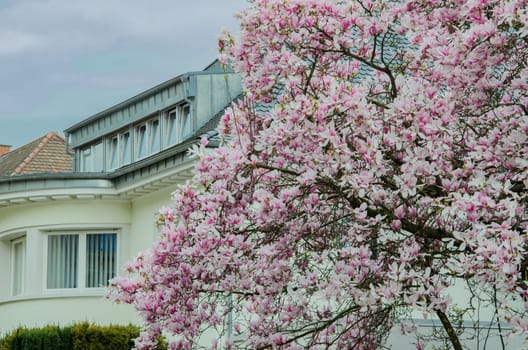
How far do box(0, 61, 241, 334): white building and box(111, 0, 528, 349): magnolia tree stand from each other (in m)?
11.5

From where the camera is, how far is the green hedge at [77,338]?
1925cm

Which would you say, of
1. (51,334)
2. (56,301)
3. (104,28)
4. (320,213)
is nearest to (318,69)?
(320,213)

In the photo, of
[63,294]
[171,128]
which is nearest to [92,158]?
[171,128]

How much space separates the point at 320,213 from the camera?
871 centimetres

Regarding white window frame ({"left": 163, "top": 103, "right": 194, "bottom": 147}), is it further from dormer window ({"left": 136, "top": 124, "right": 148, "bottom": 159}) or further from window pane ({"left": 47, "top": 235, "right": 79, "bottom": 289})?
window pane ({"left": 47, "top": 235, "right": 79, "bottom": 289})

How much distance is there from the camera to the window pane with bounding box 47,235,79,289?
22.4 metres

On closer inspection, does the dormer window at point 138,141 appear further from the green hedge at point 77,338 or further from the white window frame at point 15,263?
the green hedge at point 77,338

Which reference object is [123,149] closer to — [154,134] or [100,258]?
[154,134]

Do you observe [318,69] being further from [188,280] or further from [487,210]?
[487,210]

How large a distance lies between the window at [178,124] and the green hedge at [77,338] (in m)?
4.44

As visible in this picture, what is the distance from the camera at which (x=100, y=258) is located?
72.9 ft

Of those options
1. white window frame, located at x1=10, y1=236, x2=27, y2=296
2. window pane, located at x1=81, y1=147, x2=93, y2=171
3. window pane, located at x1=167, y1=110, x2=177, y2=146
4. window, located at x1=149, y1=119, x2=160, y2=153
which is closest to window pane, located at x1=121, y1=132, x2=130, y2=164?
window, located at x1=149, y1=119, x2=160, y2=153

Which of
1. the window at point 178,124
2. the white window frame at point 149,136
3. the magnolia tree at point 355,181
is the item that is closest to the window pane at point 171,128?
the window at point 178,124

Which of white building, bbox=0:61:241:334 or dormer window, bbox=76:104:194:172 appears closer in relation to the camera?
white building, bbox=0:61:241:334
